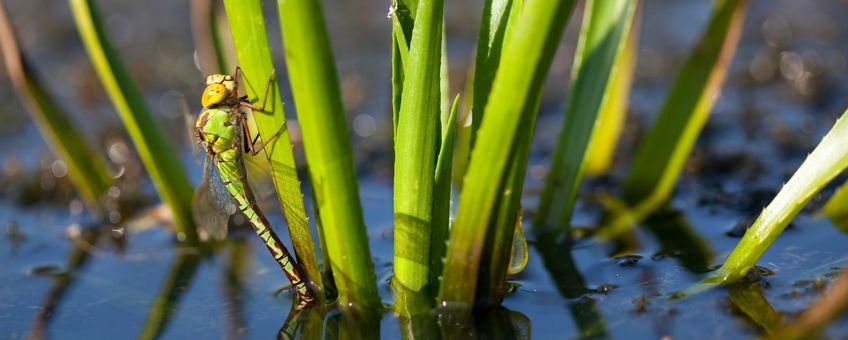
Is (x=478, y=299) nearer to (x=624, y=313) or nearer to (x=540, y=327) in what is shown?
(x=540, y=327)

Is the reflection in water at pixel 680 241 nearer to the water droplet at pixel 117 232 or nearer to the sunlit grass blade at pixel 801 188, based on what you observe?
the sunlit grass blade at pixel 801 188

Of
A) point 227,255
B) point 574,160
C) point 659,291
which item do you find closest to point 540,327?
point 659,291

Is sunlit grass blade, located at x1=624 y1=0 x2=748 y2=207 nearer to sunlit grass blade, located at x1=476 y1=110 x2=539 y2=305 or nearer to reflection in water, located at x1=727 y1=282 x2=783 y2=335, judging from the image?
reflection in water, located at x1=727 y1=282 x2=783 y2=335

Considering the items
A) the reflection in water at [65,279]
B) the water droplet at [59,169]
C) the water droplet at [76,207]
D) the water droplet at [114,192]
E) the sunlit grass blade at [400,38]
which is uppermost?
the sunlit grass blade at [400,38]

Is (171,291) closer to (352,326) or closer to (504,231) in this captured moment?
(352,326)

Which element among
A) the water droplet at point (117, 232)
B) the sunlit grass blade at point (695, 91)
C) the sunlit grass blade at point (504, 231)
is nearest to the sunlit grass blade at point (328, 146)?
the sunlit grass blade at point (504, 231)

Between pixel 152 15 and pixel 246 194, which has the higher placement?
pixel 152 15

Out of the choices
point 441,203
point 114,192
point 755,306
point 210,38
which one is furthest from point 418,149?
point 114,192

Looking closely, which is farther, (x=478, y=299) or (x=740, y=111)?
(x=740, y=111)
